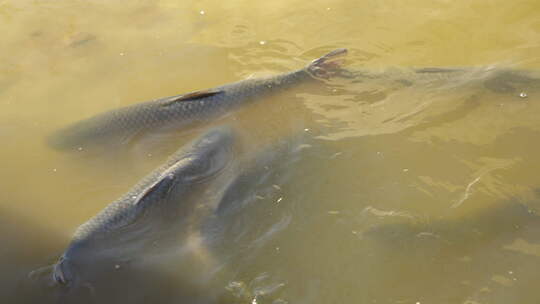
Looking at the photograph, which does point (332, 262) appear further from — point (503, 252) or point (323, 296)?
point (503, 252)

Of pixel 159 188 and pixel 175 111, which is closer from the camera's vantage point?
pixel 159 188

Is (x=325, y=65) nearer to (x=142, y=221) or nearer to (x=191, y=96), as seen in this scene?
(x=191, y=96)

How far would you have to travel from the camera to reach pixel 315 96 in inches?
167

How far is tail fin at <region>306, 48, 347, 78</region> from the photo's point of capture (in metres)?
4.36

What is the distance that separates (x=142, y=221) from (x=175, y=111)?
1231mm

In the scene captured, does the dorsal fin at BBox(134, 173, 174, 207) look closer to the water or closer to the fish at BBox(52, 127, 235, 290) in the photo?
the fish at BBox(52, 127, 235, 290)

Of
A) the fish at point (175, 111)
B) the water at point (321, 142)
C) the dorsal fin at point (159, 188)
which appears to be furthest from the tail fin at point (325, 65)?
the dorsal fin at point (159, 188)

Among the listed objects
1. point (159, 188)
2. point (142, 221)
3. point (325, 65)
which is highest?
point (325, 65)

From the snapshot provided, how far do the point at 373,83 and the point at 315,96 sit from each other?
0.49m

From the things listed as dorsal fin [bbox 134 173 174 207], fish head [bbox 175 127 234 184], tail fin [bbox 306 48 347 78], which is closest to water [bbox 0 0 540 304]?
tail fin [bbox 306 48 347 78]

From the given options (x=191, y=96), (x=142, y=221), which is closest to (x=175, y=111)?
(x=191, y=96)

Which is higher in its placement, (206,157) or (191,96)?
(191,96)

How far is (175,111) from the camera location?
13.7 ft

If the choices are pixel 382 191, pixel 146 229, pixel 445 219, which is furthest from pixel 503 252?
pixel 146 229
